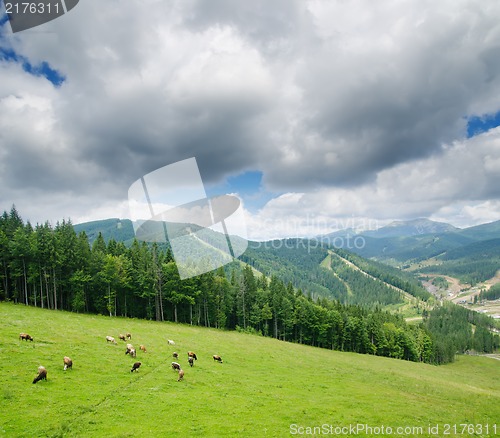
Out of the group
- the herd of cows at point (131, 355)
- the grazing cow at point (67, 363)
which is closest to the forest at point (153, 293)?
the herd of cows at point (131, 355)

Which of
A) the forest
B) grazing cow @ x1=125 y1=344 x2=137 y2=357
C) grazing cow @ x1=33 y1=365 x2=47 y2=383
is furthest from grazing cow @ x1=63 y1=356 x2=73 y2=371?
the forest

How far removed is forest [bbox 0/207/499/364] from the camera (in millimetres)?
60156

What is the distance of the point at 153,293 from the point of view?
65.5 metres

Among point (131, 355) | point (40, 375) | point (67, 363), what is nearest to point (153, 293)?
point (131, 355)

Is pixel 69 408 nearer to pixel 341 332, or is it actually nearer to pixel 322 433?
pixel 322 433

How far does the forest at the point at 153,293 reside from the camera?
197 feet

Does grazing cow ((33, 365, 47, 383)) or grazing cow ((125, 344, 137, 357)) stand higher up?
grazing cow ((33, 365, 47, 383))

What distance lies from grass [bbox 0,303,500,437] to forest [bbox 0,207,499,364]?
20.8 metres

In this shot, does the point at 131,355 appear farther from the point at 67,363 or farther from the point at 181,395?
the point at 181,395

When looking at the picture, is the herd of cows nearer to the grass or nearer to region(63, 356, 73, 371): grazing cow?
region(63, 356, 73, 371): grazing cow

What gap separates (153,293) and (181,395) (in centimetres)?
4588

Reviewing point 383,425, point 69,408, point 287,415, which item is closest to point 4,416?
point 69,408

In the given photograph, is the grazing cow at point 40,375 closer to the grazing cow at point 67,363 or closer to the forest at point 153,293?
the grazing cow at point 67,363

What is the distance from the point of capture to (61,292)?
62.8 metres
